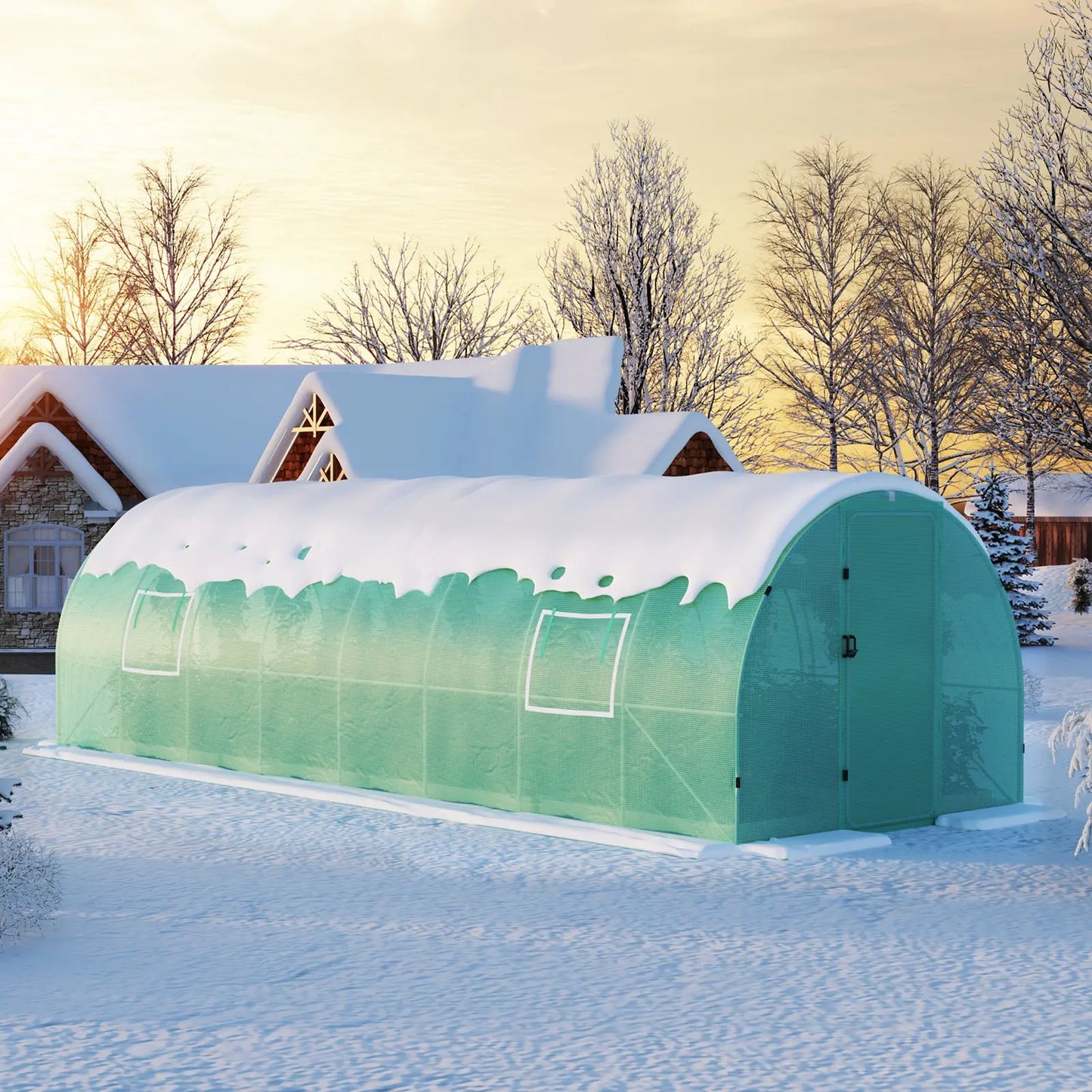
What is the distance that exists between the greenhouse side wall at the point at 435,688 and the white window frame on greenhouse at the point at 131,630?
21 millimetres

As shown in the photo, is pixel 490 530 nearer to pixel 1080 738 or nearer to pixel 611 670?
pixel 611 670

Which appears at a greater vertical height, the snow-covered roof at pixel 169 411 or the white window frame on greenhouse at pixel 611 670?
the snow-covered roof at pixel 169 411

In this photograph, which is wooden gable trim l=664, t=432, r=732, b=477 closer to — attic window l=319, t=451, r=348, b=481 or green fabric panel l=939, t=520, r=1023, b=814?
attic window l=319, t=451, r=348, b=481

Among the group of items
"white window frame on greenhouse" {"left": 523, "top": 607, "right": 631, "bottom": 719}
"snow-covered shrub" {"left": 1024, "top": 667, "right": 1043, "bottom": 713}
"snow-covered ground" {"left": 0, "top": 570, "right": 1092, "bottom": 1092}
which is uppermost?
"white window frame on greenhouse" {"left": 523, "top": 607, "right": 631, "bottom": 719}

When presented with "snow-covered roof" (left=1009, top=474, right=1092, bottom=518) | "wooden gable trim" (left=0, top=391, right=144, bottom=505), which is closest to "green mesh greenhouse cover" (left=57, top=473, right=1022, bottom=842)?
"wooden gable trim" (left=0, top=391, right=144, bottom=505)

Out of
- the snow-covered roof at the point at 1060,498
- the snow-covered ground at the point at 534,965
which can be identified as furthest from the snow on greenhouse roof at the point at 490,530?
the snow-covered roof at the point at 1060,498

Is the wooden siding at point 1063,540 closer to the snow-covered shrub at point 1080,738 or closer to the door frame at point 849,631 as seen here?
the door frame at point 849,631

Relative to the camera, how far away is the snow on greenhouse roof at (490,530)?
45.3 ft

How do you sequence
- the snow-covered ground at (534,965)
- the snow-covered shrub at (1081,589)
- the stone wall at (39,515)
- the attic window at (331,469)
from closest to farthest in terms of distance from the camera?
the snow-covered ground at (534,965)
the attic window at (331,469)
the stone wall at (39,515)
the snow-covered shrub at (1081,589)

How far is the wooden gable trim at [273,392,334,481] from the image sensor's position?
34750mm

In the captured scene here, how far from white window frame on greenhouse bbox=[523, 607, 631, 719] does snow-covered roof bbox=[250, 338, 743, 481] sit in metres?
18.2

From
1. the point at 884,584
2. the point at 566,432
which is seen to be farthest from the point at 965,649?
the point at 566,432

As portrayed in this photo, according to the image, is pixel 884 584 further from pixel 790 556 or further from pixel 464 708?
pixel 464 708

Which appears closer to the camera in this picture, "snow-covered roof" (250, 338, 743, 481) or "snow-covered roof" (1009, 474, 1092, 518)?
"snow-covered roof" (250, 338, 743, 481)
